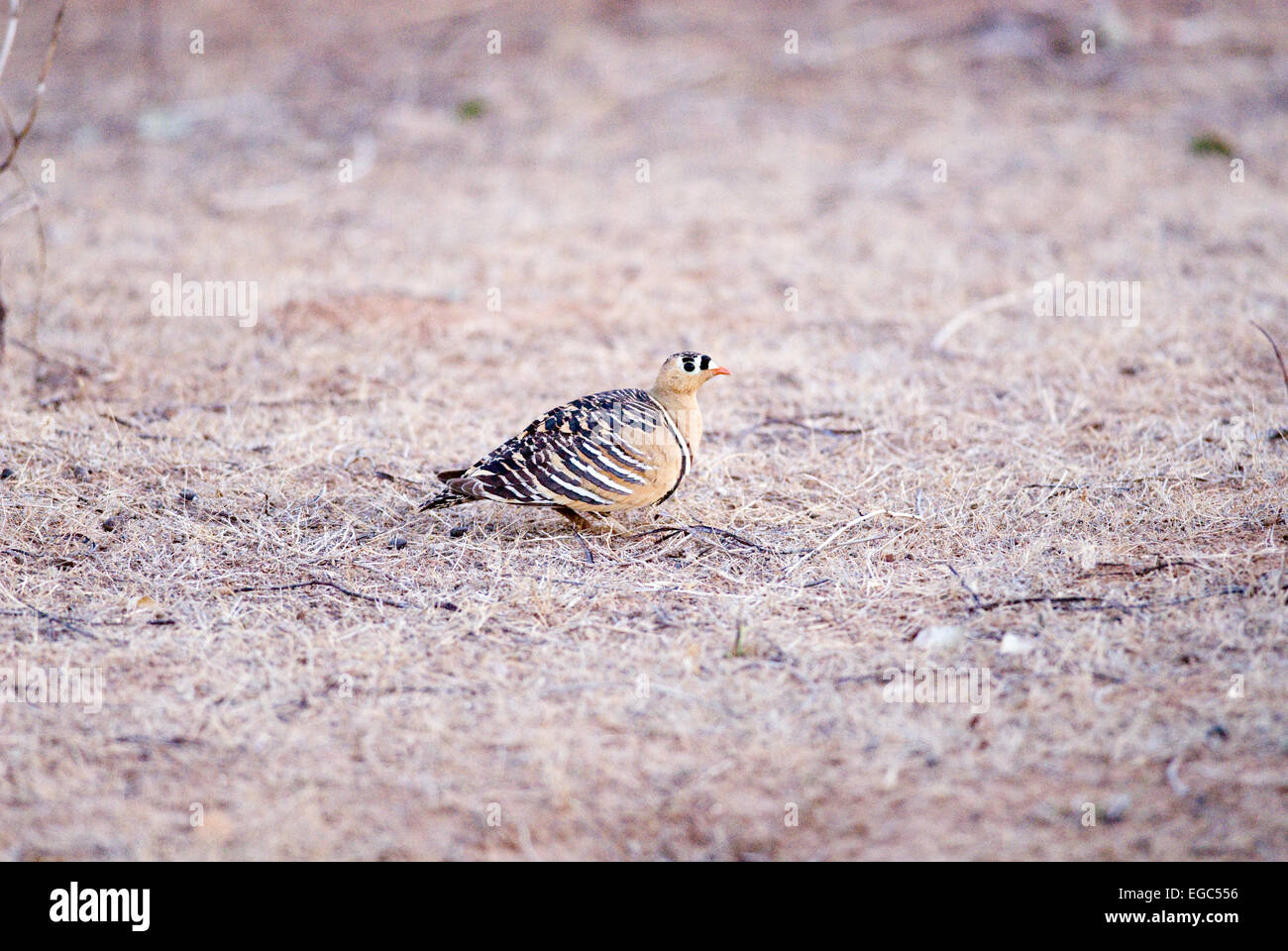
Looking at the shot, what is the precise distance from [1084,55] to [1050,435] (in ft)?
29.4

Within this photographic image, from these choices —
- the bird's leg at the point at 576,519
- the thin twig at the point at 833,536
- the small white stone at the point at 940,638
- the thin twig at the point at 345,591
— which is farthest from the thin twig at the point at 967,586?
the thin twig at the point at 345,591

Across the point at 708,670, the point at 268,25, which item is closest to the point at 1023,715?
the point at 708,670

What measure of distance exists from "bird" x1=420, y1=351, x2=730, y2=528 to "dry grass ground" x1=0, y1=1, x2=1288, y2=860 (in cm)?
25

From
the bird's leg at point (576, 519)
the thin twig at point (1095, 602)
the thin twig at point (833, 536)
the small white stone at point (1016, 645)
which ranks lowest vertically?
the small white stone at point (1016, 645)

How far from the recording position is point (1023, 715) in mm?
3453

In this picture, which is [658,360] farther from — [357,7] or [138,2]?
[138,2]

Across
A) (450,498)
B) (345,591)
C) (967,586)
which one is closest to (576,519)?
(450,498)

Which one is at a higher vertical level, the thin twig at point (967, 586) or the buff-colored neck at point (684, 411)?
the buff-colored neck at point (684, 411)

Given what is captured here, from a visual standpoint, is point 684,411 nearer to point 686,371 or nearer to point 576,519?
point 686,371

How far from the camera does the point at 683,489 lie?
5.38m

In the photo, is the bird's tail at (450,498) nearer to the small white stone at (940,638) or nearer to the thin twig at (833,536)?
the thin twig at (833,536)

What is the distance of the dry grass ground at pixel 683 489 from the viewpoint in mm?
3215

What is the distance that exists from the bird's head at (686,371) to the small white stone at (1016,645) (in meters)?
1.64

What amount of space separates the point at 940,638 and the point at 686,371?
159 cm
